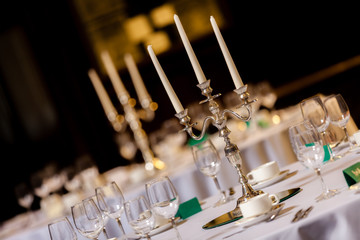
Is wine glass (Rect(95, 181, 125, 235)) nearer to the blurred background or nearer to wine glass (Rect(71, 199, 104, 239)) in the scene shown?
wine glass (Rect(71, 199, 104, 239))

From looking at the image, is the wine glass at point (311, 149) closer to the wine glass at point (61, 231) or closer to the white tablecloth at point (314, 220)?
the white tablecloth at point (314, 220)

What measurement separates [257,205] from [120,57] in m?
5.99

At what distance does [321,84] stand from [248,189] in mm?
5663

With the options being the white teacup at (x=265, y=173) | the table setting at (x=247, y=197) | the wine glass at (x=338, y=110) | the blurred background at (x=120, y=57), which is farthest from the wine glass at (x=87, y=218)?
the blurred background at (x=120, y=57)

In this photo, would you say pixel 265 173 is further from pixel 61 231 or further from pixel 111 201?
pixel 61 231

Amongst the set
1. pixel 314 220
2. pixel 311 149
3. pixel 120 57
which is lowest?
pixel 314 220

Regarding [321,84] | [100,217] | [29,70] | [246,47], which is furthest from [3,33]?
[100,217]

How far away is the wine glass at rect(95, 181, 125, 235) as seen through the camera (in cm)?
192

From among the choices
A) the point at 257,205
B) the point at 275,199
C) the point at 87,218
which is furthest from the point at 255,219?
the point at 87,218

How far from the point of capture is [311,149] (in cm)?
154

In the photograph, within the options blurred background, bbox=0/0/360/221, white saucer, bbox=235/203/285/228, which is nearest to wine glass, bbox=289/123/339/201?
white saucer, bbox=235/203/285/228

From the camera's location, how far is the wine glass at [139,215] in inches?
63.8

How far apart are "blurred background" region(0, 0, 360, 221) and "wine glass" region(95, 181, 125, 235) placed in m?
5.31

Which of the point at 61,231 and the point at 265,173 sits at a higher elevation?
the point at 61,231
